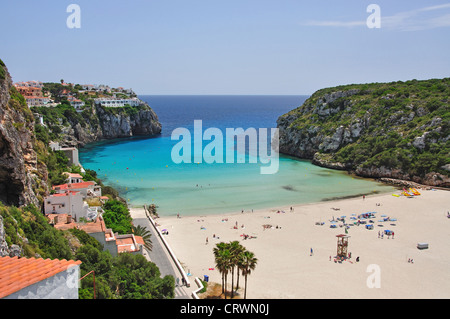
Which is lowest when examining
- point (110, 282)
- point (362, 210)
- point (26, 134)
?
point (362, 210)

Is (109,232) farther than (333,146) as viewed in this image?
No

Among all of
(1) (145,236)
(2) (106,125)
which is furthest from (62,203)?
(2) (106,125)

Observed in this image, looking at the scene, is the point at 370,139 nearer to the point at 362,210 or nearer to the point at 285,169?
the point at 285,169

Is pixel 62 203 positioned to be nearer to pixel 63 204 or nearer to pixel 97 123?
pixel 63 204

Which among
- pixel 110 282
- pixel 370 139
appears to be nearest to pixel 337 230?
pixel 110 282

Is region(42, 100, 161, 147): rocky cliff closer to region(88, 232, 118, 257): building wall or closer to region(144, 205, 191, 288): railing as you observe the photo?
region(144, 205, 191, 288): railing

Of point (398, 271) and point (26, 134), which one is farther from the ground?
point (26, 134)

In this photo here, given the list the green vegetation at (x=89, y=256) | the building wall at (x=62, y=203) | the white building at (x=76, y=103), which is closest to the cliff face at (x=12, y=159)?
the building wall at (x=62, y=203)
